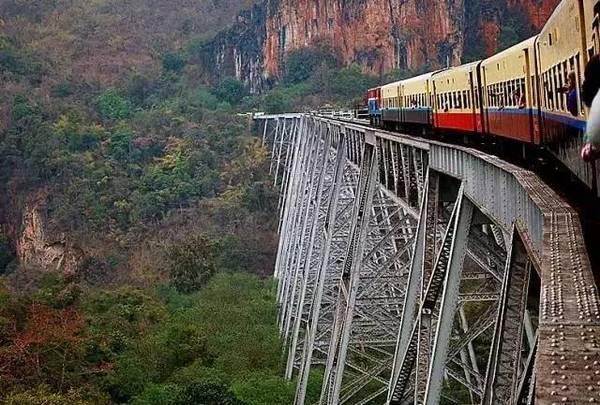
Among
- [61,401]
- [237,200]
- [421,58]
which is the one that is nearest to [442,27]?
[421,58]

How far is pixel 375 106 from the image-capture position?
32.2 metres

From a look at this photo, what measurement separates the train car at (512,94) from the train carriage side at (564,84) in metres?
0.51

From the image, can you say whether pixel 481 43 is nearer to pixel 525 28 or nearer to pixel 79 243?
pixel 525 28

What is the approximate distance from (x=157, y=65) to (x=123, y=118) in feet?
65.8

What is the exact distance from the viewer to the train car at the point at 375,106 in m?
31.4

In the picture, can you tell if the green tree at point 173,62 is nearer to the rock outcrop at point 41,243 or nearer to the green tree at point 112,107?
the green tree at point 112,107

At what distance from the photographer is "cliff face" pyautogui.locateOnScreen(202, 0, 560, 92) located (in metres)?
67.9

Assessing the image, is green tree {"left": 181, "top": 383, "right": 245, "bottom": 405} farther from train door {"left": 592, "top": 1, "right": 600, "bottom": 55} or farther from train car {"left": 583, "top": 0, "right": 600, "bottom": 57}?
train door {"left": 592, "top": 1, "right": 600, "bottom": 55}

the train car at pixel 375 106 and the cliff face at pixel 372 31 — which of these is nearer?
the train car at pixel 375 106

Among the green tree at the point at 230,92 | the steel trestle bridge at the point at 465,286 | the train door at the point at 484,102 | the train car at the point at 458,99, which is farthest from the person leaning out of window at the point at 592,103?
the green tree at the point at 230,92

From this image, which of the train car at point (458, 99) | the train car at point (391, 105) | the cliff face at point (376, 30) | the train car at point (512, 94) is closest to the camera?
the train car at point (512, 94)

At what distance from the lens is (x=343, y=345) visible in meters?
15.9

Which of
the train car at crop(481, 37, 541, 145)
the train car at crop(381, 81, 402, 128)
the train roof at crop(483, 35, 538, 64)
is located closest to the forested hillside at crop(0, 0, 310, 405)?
the train car at crop(381, 81, 402, 128)

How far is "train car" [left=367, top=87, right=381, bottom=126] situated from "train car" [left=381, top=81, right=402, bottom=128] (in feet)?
3.51
